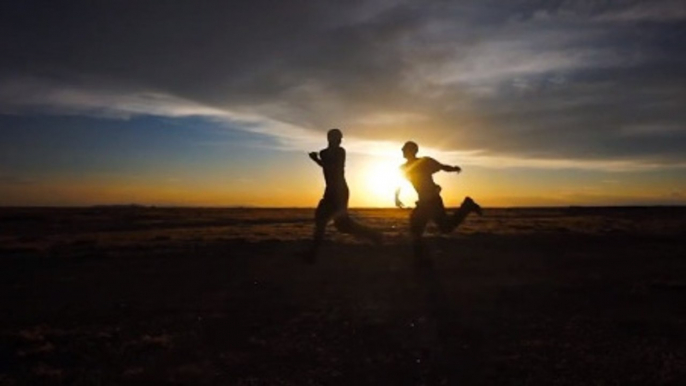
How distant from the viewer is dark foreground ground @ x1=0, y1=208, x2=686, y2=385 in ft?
28.3

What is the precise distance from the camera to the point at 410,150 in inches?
629

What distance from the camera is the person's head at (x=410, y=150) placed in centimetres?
1591

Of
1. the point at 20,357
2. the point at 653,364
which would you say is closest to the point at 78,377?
the point at 20,357

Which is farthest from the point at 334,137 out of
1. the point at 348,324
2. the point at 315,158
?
the point at 348,324

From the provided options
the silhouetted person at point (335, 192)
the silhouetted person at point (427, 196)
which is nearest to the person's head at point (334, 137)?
the silhouetted person at point (335, 192)

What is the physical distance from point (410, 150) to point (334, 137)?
2.32 meters

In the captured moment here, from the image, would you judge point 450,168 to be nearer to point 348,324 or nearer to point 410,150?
point 410,150

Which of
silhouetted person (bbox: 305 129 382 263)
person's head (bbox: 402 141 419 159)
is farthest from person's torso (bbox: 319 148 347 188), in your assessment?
person's head (bbox: 402 141 419 159)

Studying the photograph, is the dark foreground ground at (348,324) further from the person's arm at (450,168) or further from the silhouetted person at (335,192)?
the person's arm at (450,168)

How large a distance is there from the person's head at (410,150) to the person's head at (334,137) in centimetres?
203

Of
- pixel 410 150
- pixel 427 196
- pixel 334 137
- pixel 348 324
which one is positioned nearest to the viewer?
pixel 348 324

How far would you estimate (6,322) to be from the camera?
40.4 feet

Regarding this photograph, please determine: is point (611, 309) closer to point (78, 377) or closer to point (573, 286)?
point (573, 286)

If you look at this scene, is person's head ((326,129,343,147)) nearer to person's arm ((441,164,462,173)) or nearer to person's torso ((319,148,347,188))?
person's torso ((319,148,347,188))
